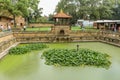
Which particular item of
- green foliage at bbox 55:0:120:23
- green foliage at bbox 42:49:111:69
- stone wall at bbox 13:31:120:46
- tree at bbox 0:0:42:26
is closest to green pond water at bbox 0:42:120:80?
green foliage at bbox 42:49:111:69

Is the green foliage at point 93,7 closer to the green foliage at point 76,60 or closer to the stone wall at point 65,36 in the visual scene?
the stone wall at point 65,36

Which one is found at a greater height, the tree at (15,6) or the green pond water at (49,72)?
the tree at (15,6)

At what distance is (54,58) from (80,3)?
3480 cm

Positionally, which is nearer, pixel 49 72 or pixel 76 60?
pixel 49 72

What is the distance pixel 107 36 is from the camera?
24.5 meters

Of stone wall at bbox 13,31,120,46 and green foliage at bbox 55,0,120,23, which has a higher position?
green foliage at bbox 55,0,120,23

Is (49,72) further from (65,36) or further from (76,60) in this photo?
(65,36)

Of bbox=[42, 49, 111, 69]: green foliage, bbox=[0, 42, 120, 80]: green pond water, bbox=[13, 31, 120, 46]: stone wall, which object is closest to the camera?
bbox=[0, 42, 120, 80]: green pond water

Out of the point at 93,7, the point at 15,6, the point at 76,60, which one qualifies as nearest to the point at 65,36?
the point at 15,6

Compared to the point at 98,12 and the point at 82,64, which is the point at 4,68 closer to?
the point at 82,64

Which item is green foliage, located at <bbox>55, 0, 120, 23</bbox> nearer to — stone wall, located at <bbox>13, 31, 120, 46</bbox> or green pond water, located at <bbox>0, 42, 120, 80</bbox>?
stone wall, located at <bbox>13, 31, 120, 46</bbox>

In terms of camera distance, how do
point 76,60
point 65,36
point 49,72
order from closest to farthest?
point 49,72, point 76,60, point 65,36

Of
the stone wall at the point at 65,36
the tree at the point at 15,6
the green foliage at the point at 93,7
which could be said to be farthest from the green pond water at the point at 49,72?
the green foliage at the point at 93,7

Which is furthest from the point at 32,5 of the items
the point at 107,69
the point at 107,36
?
the point at 107,69
